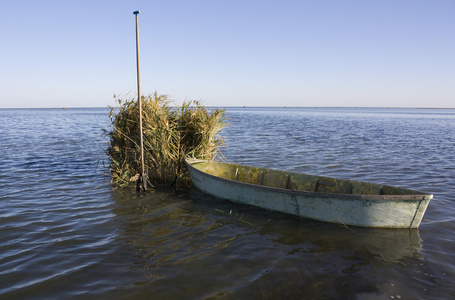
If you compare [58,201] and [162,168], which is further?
[162,168]

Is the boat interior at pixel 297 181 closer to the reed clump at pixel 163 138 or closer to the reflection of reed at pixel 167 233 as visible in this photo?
the reed clump at pixel 163 138

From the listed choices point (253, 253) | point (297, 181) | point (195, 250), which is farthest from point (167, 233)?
point (297, 181)

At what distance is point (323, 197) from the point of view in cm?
745

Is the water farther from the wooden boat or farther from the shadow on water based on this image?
the wooden boat

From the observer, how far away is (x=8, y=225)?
7684 mm

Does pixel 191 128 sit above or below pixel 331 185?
above

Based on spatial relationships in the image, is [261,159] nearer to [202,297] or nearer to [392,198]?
[392,198]

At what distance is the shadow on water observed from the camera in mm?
5145

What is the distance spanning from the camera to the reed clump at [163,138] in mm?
10977

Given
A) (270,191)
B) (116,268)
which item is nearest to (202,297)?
(116,268)

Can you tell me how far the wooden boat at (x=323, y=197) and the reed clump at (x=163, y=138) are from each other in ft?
2.56

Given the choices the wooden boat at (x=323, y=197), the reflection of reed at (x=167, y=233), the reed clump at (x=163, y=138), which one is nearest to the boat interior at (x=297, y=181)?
the wooden boat at (x=323, y=197)

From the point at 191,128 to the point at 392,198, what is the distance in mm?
6902

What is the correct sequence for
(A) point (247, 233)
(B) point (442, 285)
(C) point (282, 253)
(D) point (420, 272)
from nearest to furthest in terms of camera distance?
1. (B) point (442, 285)
2. (D) point (420, 272)
3. (C) point (282, 253)
4. (A) point (247, 233)
